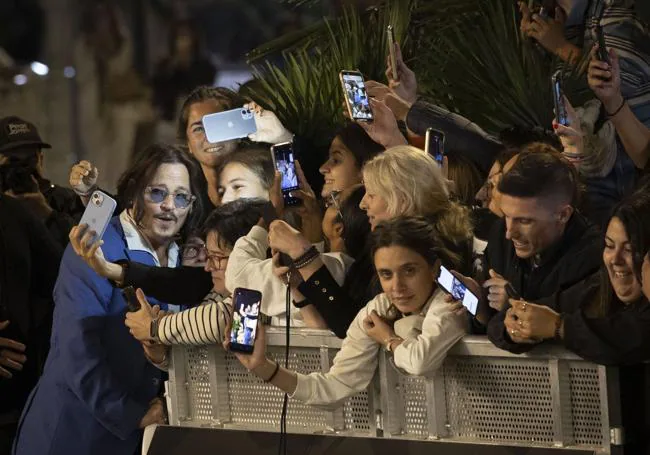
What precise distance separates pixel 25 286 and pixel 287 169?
1.76m

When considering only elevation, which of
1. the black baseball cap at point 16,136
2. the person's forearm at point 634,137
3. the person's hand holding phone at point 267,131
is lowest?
the person's forearm at point 634,137

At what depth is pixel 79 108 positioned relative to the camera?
33.8ft

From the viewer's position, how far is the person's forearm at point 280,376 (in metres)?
4.92

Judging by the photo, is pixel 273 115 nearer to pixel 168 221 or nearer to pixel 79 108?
pixel 168 221

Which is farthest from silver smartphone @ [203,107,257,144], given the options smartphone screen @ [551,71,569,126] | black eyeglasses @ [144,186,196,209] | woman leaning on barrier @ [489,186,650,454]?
woman leaning on barrier @ [489,186,650,454]

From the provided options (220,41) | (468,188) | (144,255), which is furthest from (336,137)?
(220,41)

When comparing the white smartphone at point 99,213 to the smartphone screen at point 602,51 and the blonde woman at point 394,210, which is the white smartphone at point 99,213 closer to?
the blonde woman at point 394,210

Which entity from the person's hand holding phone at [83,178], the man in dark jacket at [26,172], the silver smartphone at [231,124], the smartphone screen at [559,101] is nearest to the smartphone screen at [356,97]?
the silver smartphone at [231,124]

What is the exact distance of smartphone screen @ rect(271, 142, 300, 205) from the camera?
5.61 m

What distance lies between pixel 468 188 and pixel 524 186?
2.99ft

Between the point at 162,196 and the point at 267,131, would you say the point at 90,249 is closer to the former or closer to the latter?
the point at 162,196

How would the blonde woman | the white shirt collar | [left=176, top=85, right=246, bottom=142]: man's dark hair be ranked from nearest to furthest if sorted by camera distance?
the blonde woman
the white shirt collar
[left=176, top=85, right=246, bottom=142]: man's dark hair

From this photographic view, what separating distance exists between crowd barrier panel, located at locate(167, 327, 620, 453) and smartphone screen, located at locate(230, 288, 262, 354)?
0.28m

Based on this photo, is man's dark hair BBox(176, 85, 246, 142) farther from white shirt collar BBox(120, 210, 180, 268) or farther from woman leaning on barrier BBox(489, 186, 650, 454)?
woman leaning on barrier BBox(489, 186, 650, 454)
